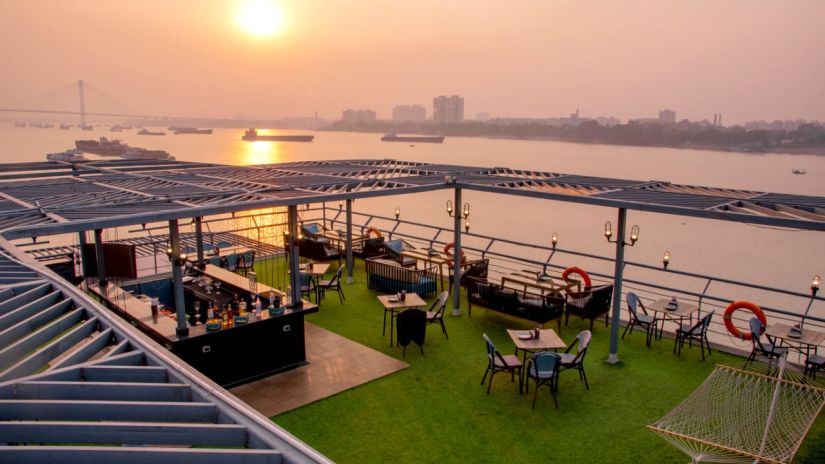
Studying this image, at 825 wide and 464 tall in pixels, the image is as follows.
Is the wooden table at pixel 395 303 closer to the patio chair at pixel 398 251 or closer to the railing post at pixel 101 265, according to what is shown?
the patio chair at pixel 398 251

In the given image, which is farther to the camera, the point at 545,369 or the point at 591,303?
the point at 591,303

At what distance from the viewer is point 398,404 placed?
8.07m

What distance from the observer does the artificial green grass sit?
6910 millimetres

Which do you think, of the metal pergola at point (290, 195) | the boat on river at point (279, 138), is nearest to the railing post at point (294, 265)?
the metal pergola at point (290, 195)

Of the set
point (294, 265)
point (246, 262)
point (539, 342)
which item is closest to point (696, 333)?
point (539, 342)

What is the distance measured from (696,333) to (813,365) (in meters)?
1.78

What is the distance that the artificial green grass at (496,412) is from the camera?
22.7 feet

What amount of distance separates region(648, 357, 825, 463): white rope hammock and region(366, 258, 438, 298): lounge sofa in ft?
22.5

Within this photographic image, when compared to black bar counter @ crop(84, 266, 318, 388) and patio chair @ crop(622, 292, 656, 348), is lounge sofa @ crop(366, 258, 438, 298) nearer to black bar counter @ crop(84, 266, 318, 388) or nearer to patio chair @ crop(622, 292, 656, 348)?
black bar counter @ crop(84, 266, 318, 388)

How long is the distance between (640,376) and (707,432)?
10.2 ft

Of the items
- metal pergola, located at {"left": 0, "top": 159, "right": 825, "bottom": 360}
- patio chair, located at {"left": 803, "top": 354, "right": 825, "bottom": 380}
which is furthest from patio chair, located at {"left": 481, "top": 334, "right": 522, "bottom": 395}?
patio chair, located at {"left": 803, "top": 354, "right": 825, "bottom": 380}

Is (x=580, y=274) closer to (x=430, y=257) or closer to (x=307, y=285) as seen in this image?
(x=430, y=257)

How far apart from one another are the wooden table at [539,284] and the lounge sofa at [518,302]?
205mm

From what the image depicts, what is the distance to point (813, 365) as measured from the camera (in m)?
8.95
